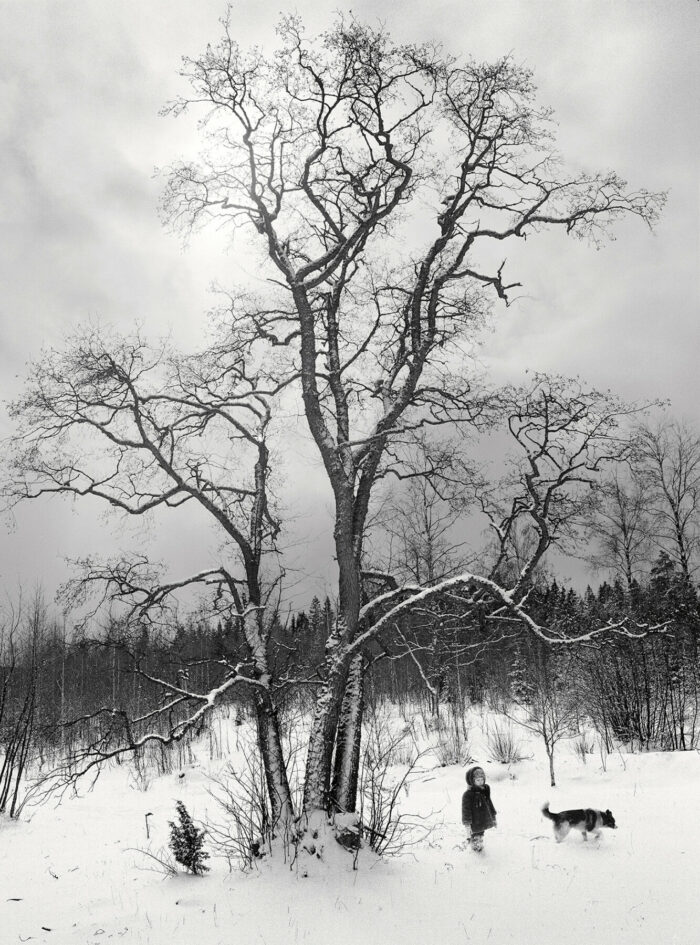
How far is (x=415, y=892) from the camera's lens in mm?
6410

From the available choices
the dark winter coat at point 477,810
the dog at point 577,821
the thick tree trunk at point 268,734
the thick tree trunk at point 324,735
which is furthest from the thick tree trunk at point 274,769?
the dog at point 577,821

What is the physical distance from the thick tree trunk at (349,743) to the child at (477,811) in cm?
154

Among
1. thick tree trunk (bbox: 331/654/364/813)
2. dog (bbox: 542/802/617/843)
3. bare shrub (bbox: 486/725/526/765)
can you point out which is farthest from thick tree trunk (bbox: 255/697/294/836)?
bare shrub (bbox: 486/725/526/765)

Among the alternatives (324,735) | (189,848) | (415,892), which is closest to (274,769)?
(324,735)

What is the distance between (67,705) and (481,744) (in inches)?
854

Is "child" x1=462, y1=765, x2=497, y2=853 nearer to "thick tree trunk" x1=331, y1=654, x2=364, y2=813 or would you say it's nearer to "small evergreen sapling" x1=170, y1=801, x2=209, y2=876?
"thick tree trunk" x1=331, y1=654, x2=364, y2=813

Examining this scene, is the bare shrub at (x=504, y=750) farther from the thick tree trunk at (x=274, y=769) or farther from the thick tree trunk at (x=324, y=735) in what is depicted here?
the thick tree trunk at (x=324, y=735)

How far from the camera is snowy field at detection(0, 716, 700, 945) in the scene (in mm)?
5504

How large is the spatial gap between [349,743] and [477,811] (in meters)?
2.00

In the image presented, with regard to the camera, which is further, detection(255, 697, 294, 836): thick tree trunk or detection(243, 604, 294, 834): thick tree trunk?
detection(243, 604, 294, 834): thick tree trunk

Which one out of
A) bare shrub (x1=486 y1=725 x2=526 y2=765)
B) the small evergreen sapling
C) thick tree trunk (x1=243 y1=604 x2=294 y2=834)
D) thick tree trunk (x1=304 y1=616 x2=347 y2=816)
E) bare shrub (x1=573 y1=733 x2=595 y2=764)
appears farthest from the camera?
bare shrub (x1=486 y1=725 x2=526 y2=765)

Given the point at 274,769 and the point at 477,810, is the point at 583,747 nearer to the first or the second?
the point at 477,810

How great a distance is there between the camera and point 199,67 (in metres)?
8.48

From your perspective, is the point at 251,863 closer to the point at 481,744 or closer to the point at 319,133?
the point at 319,133
